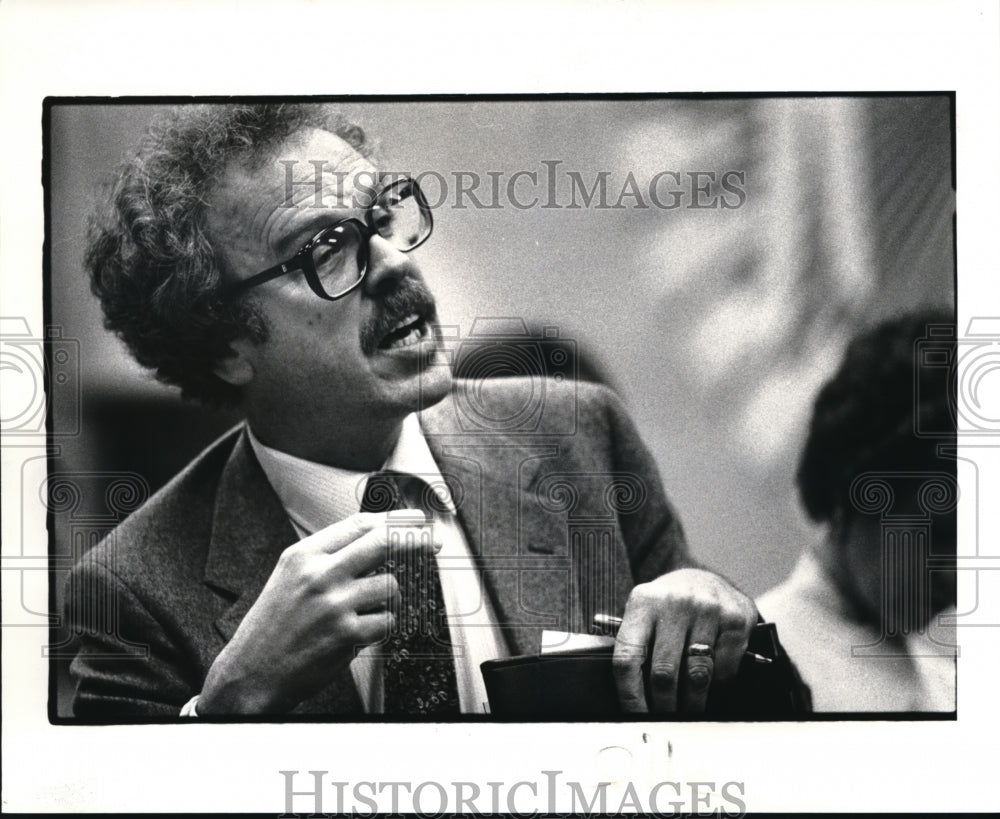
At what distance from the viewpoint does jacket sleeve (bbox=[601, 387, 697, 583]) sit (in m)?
3.30

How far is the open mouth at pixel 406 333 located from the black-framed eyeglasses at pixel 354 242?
0.16 m

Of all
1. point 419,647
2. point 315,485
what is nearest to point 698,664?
point 419,647

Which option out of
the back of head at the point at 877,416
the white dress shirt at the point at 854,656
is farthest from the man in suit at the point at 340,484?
the back of head at the point at 877,416

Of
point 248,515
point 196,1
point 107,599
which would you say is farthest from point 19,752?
point 196,1

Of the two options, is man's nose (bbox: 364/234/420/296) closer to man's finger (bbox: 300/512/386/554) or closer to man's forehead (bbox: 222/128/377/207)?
man's forehead (bbox: 222/128/377/207)

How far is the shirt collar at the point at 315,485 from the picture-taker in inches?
130

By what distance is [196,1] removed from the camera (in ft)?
10.9

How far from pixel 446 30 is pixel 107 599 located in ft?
5.81

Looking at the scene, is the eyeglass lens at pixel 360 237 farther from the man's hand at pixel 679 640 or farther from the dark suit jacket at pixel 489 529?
the man's hand at pixel 679 640

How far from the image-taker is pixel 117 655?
3.29 m

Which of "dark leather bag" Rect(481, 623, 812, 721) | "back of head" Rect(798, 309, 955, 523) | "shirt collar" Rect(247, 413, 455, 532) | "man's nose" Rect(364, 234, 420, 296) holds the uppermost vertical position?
"man's nose" Rect(364, 234, 420, 296)

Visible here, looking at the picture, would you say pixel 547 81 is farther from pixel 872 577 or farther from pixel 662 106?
pixel 872 577

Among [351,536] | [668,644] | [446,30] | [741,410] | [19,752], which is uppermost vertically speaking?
[446,30]

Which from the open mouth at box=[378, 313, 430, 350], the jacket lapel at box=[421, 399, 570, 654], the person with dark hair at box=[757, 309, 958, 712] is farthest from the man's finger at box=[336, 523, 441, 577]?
the person with dark hair at box=[757, 309, 958, 712]
